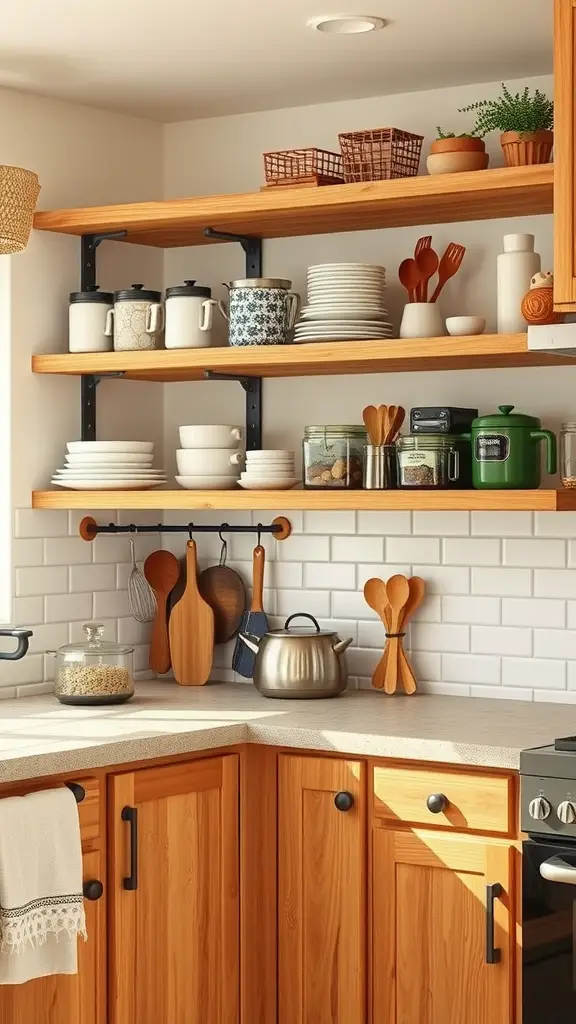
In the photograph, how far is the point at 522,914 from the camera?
3104 mm

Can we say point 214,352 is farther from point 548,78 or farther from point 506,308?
point 548,78

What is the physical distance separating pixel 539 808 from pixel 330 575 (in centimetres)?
128

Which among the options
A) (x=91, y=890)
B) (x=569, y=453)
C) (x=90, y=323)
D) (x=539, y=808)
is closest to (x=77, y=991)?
(x=91, y=890)

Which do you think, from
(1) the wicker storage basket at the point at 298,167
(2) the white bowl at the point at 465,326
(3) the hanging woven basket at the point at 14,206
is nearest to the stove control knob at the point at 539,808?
(2) the white bowl at the point at 465,326

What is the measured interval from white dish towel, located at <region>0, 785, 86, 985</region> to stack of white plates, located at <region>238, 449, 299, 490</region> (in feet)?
3.62

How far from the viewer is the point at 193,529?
4344mm

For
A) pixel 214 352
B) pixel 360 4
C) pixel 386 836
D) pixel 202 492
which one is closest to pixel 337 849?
pixel 386 836

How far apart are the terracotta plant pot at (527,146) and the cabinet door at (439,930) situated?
155 centimetres

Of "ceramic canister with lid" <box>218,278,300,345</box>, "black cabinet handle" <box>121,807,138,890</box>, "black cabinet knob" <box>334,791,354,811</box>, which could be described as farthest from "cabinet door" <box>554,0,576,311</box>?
"black cabinet handle" <box>121,807,138,890</box>

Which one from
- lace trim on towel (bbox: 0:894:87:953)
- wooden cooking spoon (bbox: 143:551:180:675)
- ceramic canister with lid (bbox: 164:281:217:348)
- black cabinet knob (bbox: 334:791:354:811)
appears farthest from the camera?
wooden cooking spoon (bbox: 143:551:180:675)

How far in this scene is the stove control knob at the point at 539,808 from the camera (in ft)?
10.0

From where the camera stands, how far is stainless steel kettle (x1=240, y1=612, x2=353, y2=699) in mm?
3906

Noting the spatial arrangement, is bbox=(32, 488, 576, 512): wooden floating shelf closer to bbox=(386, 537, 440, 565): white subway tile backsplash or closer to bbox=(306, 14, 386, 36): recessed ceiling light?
bbox=(386, 537, 440, 565): white subway tile backsplash

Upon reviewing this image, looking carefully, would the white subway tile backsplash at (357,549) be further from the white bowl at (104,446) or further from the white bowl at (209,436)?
the white bowl at (104,446)
